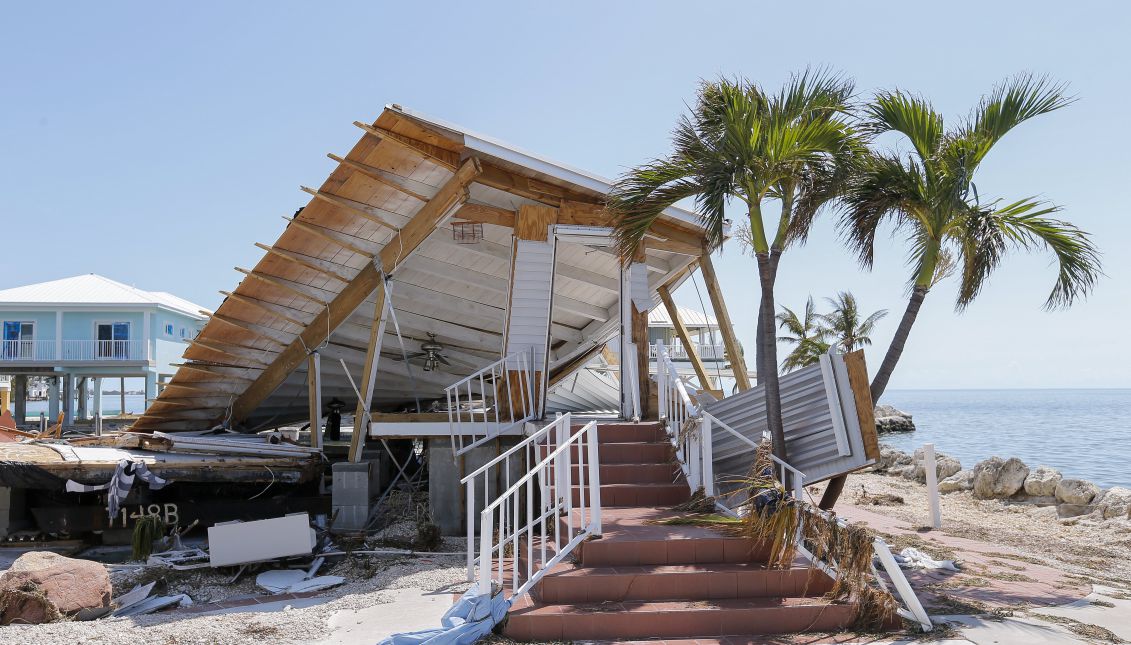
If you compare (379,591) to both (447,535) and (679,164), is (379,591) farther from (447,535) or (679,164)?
(679,164)

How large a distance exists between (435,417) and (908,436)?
55.3m

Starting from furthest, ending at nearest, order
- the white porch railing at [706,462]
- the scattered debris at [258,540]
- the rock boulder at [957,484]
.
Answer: the rock boulder at [957,484], the scattered debris at [258,540], the white porch railing at [706,462]

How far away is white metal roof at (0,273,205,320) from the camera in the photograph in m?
32.8

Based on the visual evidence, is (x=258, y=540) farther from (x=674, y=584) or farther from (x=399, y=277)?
(x=399, y=277)

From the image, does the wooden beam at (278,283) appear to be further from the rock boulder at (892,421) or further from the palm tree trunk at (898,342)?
the rock boulder at (892,421)

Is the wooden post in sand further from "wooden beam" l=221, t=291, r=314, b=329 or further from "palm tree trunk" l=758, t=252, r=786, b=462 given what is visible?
"wooden beam" l=221, t=291, r=314, b=329

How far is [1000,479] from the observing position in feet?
51.1

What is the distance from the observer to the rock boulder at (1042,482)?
14688 mm

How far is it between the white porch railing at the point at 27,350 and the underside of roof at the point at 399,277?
2222cm

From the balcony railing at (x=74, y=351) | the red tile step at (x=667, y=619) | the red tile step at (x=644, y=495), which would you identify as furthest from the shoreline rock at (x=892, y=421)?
the red tile step at (x=667, y=619)

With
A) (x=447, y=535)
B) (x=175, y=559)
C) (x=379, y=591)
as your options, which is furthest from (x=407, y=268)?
(x=379, y=591)

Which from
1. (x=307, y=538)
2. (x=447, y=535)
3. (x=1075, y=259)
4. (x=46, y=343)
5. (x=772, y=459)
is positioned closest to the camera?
(x=772, y=459)

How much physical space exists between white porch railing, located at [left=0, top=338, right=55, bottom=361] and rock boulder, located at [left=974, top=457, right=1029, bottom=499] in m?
32.6

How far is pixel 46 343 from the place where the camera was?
107 ft
